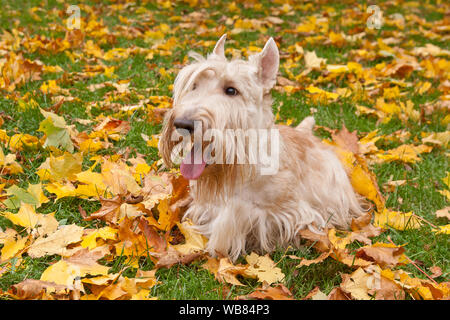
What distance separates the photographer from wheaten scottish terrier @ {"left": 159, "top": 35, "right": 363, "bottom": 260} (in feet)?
8.20

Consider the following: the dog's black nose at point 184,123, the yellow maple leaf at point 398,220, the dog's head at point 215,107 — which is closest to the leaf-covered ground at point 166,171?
the yellow maple leaf at point 398,220

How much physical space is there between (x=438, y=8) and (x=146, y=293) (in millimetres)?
11958

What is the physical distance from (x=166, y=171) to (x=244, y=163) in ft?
4.16

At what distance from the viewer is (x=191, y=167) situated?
2.60 metres

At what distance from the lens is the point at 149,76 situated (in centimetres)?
568

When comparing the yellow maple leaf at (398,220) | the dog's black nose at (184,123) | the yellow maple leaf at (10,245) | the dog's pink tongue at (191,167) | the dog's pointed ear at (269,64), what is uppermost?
the dog's pointed ear at (269,64)

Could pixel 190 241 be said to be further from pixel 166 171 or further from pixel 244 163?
pixel 166 171

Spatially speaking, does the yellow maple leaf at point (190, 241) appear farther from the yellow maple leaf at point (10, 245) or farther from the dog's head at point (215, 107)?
the yellow maple leaf at point (10, 245)

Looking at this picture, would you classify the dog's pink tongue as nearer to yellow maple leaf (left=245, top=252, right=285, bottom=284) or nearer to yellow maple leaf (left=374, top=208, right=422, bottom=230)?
yellow maple leaf (left=245, top=252, right=285, bottom=284)

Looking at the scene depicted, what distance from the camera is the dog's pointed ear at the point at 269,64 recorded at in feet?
9.07

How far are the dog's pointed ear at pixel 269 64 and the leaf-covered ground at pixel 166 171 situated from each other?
3.47ft

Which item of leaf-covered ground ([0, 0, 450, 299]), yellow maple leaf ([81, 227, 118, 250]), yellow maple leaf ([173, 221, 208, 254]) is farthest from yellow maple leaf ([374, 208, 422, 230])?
yellow maple leaf ([81, 227, 118, 250])

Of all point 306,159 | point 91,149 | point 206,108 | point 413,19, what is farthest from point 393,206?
point 413,19

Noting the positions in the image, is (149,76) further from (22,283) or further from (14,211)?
(22,283)
